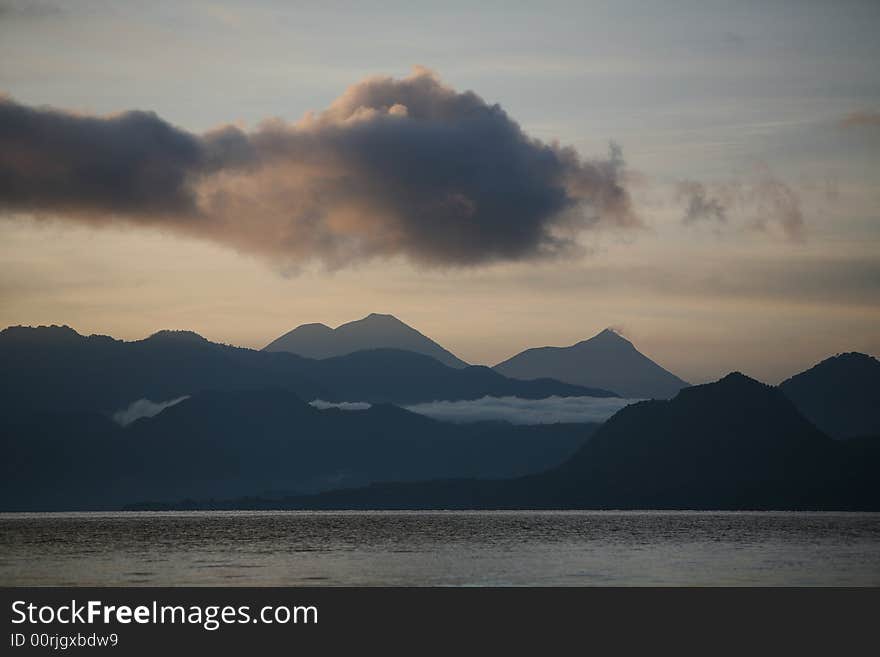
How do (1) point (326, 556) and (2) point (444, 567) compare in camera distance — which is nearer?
(2) point (444, 567)
